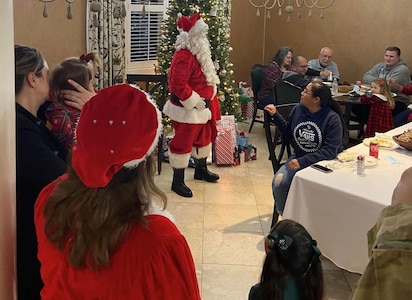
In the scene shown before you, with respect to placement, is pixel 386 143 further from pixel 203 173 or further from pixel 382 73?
pixel 382 73

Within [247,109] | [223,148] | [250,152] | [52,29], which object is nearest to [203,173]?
[223,148]

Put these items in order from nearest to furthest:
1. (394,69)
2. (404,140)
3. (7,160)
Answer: (7,160) < (404,140) < (394,69)

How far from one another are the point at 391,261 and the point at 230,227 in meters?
3.53

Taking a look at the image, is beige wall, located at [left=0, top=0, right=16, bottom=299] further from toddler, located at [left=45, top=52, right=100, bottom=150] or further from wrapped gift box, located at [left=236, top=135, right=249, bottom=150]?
wrapped gift box, located at [left=236, top=135, right=249, bottom=150]

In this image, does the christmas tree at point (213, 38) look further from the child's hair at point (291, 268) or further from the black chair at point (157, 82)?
the child's hair at point (291, 268)

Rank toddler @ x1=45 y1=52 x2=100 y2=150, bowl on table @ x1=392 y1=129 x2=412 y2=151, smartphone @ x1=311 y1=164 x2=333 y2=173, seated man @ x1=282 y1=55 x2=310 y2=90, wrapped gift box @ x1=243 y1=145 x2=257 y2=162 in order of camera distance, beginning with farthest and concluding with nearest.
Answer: seated man @ x1=282 y1=55 x2=310 y2=90 → wrapped gift box @ x1=243 y1=145 x2=257 y2=162 → bowl on table @ x1=392 y1=129 x2=412 y2=151 → smartphone @ x1=311 y1=164 x2=333 y2=173 → toddler @ x1=45 y1=52 x2=100 y2=150

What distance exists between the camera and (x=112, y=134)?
131cm

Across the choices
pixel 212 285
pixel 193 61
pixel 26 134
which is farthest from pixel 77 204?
pixel 193 61

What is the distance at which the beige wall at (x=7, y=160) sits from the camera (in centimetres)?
143

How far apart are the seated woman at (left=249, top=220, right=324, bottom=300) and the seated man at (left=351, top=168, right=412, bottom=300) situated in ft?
4.20

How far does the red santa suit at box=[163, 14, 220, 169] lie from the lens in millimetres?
4590

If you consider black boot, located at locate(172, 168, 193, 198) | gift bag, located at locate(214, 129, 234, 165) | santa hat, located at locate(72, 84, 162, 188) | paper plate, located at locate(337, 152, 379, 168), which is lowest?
black boot, located at locate(172, 168, 193, 198)

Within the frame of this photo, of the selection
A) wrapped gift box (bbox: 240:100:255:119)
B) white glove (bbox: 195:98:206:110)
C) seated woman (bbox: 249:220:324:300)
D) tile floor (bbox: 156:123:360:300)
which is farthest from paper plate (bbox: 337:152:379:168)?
wrapped gift box (bbox: 240:100:255:119)

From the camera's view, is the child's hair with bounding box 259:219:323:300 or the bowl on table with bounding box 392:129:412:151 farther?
the bowl on table with bounding box 392:129:412:151
